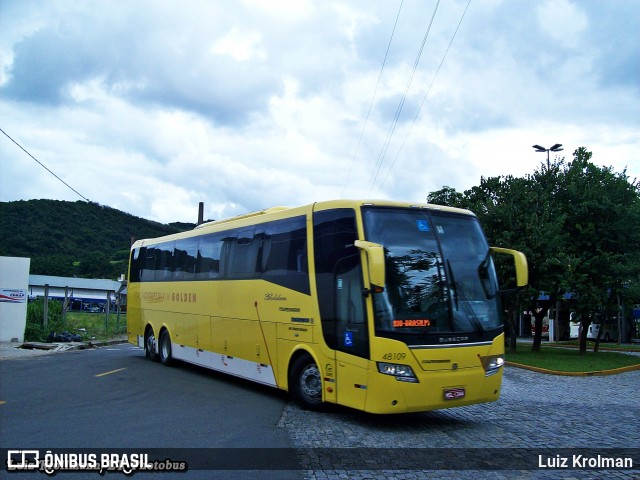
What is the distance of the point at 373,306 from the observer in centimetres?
859

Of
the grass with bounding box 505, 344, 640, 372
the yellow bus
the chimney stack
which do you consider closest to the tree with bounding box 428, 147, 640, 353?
the grass with bounding box 505, 344, 640, 372

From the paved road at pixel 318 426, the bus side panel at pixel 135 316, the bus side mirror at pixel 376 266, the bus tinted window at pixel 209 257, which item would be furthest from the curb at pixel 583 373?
the bus side panel at pixel 135 316

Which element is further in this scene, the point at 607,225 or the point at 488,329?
the point at 607,225

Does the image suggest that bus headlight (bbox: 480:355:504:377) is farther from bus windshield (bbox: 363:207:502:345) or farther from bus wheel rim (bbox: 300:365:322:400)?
bus wheel rim (bbox: 300:365:322:400)

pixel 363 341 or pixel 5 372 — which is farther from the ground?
pixel 363 341

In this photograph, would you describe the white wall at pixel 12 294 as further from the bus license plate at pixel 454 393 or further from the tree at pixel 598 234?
the tree at pixel 598 234

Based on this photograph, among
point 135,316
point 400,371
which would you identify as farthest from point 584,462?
point 135,316

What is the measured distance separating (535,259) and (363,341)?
48.2 ft

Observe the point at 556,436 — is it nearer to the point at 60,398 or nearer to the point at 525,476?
the point at 525,476

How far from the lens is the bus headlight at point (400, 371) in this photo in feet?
27.5

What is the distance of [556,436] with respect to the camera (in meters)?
8.38

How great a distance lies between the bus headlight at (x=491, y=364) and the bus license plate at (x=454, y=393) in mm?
565

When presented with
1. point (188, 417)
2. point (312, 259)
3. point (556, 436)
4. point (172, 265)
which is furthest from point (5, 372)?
point (556, 436)

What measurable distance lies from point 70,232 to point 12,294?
17669 millimetres
